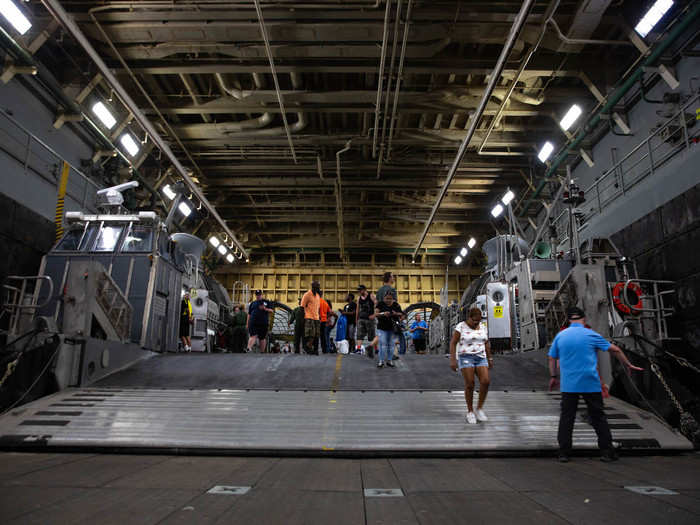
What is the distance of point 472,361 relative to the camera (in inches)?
248

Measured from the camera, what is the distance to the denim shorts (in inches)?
247

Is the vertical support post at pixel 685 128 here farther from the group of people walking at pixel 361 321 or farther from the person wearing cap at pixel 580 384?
the person wearing cap at pixel 580 384

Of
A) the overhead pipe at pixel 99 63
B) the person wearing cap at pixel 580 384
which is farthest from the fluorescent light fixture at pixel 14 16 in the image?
the person wearing cap at pixel 580 384

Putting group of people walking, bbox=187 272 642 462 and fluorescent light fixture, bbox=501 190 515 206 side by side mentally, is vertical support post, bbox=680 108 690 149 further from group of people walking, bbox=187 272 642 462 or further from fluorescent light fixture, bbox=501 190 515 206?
fluorescent light fixture, bbox=501 190 515 206

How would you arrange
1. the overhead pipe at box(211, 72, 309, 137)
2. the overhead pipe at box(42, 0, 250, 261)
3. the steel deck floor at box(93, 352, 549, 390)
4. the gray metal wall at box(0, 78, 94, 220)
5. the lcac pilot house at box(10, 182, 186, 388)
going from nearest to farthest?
the steel deck floor at box(93, 352, 549, 390), the lcac pilot house at box(10, 182, 186, 388), the overhead pipe at box(42, 0, 250, 261), the gray metal wall at box(0, 78, 94, 220), the overhead pipe at box(211, 72, 309, 137)

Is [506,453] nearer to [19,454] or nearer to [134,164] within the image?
[19,454]

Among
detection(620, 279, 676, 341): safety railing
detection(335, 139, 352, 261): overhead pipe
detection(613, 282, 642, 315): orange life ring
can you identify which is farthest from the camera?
detection(335, 139, 352, 261): overhead pipe

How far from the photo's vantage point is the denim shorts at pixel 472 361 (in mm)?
6277

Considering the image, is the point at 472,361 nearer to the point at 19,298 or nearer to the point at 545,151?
the point at 19,298

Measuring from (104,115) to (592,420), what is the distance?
16143 millimetres

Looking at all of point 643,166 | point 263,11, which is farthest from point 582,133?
point 263,11

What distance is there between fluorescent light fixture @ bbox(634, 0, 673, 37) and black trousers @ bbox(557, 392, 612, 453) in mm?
11034

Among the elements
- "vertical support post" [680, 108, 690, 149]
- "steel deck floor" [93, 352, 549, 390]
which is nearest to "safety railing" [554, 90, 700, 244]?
"vertical support post" [680, 108, 690, 149]

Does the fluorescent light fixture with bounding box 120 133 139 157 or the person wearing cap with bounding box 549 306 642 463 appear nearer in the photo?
the person wearing cap with bounding box 549 306 642 463
